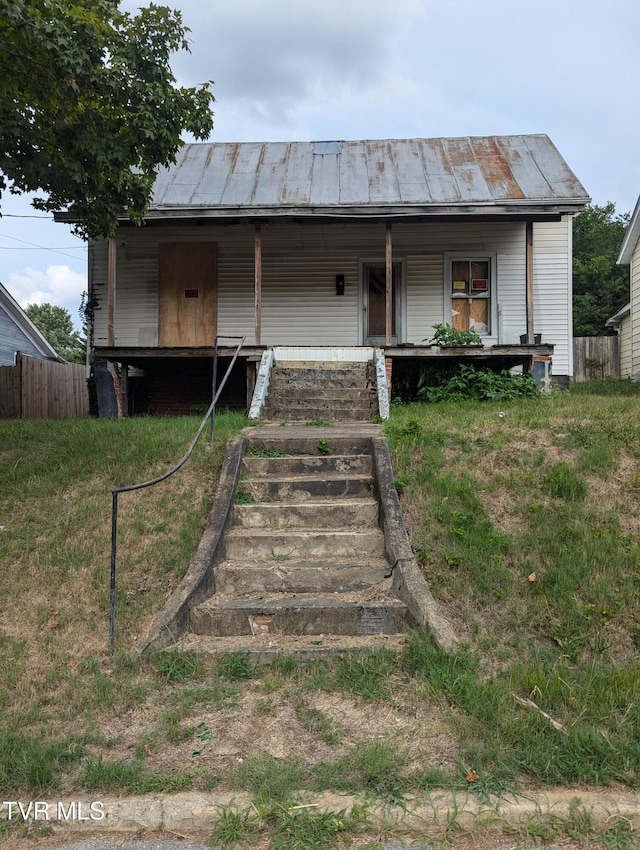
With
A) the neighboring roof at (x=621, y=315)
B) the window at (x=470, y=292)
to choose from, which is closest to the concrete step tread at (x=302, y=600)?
the window at (x=470, y=292)

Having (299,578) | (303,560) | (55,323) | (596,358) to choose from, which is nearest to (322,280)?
(303,560)

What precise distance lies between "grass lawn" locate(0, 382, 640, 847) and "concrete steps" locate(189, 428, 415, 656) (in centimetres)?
33

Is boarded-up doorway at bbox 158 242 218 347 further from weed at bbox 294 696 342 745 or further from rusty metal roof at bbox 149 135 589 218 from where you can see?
weed at bbox 294 696 342 745

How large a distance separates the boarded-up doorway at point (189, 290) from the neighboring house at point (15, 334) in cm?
1094

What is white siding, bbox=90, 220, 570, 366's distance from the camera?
12.7m

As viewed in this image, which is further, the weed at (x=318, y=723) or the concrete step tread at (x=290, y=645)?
the concrete step tread at (x=290, y=645)

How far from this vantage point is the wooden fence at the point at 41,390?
1330 cm

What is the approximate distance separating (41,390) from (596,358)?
63.1ft

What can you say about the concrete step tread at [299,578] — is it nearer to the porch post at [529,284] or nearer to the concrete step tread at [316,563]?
the concrete step tread at [316,563]

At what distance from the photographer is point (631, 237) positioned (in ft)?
55.4

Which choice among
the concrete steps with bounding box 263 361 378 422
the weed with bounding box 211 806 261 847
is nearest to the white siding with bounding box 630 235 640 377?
the concrete steps with bounding box 263 361 378 422

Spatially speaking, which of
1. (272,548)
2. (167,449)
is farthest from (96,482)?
(272,548)

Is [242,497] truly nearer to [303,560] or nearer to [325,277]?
[303,560]

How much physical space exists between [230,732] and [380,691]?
85cm
